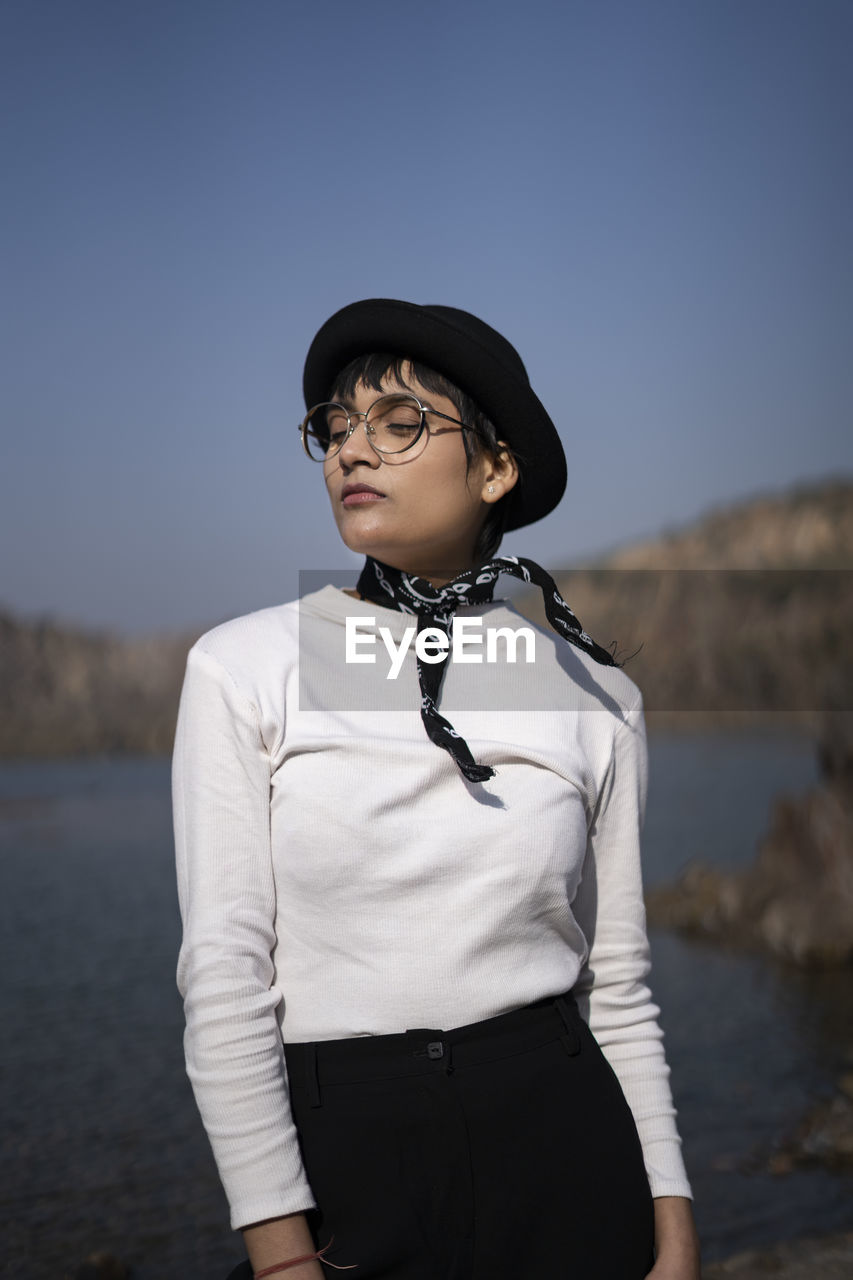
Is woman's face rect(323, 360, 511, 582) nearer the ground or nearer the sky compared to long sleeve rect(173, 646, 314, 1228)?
nearer the sky

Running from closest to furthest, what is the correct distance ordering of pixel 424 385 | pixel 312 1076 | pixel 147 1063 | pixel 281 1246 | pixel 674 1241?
1. pixel 281 1246
2. pixel 312 1076
3. pixel 674 1241
4. pixel 424 385
5. pixel 147 1063

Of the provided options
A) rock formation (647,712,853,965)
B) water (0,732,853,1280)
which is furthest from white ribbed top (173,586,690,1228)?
rock formation (647,712,853,965)

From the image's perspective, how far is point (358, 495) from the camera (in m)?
1.49

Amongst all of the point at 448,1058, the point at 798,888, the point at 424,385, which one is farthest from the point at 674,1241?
the point at 798,888

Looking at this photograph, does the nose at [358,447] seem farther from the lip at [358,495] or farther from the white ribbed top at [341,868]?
the white ribbed top at [341,868]

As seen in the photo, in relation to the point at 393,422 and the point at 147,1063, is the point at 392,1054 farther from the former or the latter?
the point at 147,1063

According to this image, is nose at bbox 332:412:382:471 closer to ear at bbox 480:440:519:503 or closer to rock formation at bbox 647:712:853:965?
ear at bbox 480:440:519:503

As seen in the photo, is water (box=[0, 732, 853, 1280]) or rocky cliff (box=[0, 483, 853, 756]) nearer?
water (box=[0, 732, 853, 1280])

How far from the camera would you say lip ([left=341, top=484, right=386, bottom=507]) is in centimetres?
148

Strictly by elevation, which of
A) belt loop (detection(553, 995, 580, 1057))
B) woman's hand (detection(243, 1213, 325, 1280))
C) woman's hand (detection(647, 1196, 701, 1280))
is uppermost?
belt loop (detection(553, 995, 580, 1057))

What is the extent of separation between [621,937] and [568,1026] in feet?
0.62

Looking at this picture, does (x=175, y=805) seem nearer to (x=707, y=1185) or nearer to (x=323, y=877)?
(x=323, y=877)

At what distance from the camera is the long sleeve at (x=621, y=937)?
1507mm

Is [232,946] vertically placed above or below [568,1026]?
above
